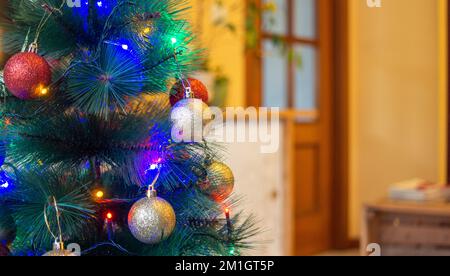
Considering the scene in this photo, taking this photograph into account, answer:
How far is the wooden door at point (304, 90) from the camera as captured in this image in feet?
10.7

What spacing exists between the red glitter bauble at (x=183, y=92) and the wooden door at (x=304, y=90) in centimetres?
228

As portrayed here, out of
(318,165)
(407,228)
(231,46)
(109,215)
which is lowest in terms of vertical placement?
(407,228)

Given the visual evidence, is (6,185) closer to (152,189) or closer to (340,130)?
(152,189)

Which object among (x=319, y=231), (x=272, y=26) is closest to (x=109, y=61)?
(x=272, y=26)

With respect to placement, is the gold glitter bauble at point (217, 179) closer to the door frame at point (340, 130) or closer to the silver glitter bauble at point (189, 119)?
the silver glitter bauble at point (189, 119)

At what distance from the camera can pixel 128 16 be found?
2.56 ft

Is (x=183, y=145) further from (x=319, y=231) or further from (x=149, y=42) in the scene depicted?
(x=319, y=231)

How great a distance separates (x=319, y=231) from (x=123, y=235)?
3010 millimetres

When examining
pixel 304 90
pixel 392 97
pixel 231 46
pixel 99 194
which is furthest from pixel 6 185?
pixel 392 97

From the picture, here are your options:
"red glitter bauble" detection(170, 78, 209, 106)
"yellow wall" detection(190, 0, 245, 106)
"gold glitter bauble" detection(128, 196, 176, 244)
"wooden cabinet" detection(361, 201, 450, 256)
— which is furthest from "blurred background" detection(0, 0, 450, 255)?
"gold glitter bauble" detection(128, 196, 176, 244)

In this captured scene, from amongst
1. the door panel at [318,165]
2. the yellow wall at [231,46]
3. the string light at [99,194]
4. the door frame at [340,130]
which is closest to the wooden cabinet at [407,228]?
the yellow wall at [231,46]

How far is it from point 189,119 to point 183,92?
61mm

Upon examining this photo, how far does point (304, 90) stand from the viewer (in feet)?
11.8
